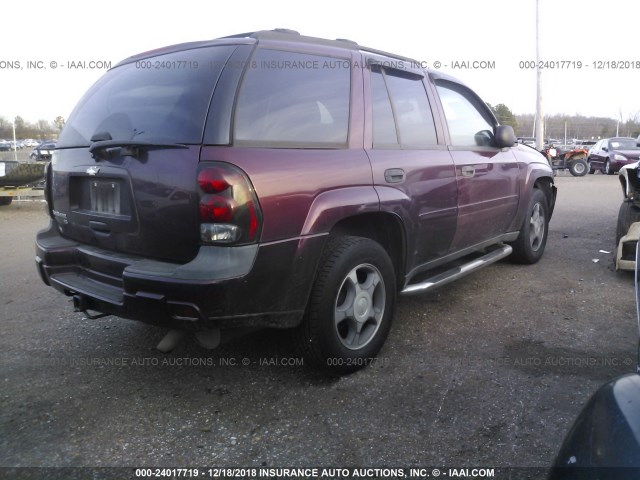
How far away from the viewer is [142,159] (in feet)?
8.46

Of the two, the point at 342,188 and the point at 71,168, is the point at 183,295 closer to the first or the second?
the point at 342,188

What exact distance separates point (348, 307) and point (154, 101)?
1.58 meters

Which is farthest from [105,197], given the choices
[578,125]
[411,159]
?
[578,125]

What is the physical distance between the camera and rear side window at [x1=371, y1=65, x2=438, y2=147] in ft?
11.0

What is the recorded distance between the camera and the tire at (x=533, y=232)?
5.32 metres

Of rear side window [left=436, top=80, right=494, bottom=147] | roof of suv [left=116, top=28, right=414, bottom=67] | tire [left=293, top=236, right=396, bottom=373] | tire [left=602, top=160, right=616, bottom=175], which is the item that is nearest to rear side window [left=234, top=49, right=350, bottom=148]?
roof of suv [left=116, top=28, right=414, bottom=67]

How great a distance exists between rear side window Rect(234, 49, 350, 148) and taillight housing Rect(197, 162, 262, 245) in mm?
220

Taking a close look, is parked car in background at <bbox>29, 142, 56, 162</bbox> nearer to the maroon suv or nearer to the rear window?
the rear window

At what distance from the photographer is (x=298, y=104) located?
2.83m

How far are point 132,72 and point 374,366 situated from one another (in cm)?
234

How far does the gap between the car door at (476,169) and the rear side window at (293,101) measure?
4.07 feet

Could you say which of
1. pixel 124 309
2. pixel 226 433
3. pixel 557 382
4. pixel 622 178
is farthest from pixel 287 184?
pixel 622 178

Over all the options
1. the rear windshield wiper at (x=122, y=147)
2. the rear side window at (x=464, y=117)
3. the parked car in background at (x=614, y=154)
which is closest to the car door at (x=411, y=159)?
the rear side window at (x=464, y=117)

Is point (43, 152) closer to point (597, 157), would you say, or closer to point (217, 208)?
point (217, 208)
